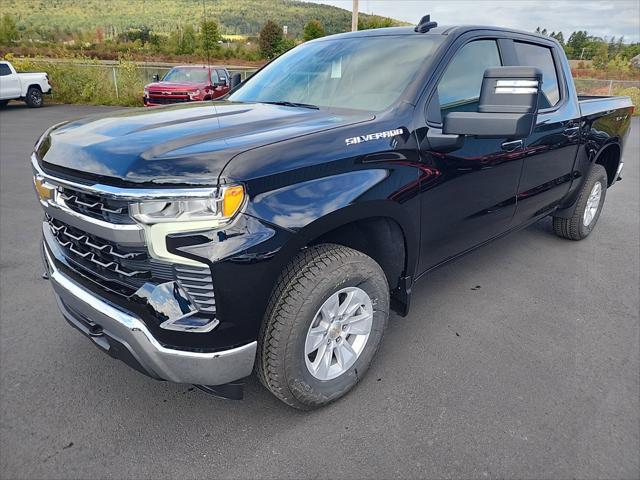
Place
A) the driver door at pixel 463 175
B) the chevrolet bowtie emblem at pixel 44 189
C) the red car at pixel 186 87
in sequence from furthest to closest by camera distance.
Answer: the red car at pixel 186 87 → the driver door at pixel 463 175 → the chevrolet bowtie emblem at pixel 44 189

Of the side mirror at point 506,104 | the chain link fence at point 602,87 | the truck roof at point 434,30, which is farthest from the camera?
the chain link fence at point 602,87

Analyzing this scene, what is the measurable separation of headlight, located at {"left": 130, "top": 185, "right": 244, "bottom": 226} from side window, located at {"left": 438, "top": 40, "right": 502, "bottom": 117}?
1474mm

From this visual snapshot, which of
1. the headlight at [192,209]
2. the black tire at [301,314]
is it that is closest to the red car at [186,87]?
the black tire at [301,314]

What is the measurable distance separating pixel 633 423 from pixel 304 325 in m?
1.68

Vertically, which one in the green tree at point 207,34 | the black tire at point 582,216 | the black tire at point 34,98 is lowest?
the black tire at point 34,98

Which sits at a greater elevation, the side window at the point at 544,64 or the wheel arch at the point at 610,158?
the side window at the point at 544,64

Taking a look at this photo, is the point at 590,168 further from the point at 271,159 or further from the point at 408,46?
the point at 271,159

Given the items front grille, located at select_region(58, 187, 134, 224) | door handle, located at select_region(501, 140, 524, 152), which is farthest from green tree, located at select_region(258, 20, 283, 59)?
front grille, located at select_region(58, 187, 134, 224)

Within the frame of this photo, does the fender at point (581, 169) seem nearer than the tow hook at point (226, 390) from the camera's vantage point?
No

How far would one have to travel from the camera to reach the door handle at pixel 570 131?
371 cm

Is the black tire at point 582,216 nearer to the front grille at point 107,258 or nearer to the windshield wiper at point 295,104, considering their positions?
the windshield wiper at point 295,104

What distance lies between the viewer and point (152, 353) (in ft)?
6.06

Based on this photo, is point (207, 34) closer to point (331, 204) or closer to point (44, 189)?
point (44, 189)

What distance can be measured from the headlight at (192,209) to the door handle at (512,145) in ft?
6.65
